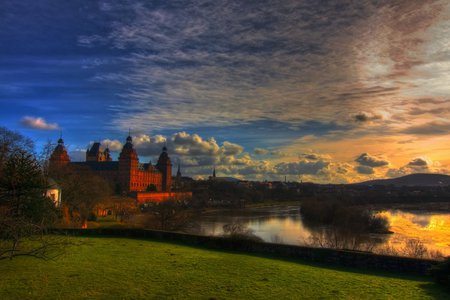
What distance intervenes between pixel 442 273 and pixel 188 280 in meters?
6.72

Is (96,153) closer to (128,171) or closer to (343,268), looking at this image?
(128,171)

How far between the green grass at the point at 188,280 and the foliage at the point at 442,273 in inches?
10.7

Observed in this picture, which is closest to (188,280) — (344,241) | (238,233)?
(238,233)

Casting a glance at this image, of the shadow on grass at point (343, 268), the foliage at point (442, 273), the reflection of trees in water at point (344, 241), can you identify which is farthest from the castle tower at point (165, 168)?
the foliage at point (442, 273)

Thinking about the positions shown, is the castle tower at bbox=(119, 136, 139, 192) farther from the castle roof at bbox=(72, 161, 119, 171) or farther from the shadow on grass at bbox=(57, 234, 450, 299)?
the shadow on grass at bbox=(57, 234, 450, 299)

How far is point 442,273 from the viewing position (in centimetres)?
1053

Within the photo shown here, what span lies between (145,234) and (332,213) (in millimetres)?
43521

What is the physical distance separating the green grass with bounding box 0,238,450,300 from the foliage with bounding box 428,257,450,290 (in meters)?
0.27

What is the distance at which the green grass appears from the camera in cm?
875

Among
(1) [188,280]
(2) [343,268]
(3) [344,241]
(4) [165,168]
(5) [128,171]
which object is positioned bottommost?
(3) [344,241]

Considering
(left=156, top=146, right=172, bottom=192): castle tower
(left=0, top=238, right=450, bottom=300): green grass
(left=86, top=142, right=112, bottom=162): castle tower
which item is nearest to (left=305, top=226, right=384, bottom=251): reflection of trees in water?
(left=0, top=238, right=450, bottom=300): green grass

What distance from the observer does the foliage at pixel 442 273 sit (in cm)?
1034

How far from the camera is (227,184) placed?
444 ft

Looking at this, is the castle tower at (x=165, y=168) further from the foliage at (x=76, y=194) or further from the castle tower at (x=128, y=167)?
the foliage at (x=76, y=194)
